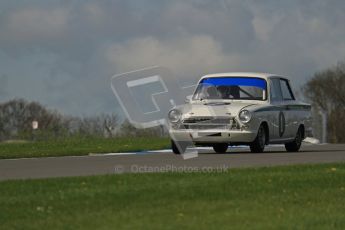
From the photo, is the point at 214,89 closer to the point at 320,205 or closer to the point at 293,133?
the point at 293,133

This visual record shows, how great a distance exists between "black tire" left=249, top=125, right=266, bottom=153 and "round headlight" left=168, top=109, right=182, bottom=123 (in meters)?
1.79

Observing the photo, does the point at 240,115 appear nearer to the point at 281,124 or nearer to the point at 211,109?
the point at 211,109

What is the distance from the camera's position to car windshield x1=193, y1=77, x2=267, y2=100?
22.0m

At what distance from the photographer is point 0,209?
10445 mm

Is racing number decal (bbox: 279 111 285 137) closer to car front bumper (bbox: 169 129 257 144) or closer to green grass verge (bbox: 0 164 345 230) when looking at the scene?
car front bumper (bbox: 169 129 257 144)

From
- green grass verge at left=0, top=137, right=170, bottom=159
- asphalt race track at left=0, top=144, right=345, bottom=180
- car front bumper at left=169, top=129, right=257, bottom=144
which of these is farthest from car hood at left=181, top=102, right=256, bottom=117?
green grass verge at left=0, top=137, right=170, bottom=159

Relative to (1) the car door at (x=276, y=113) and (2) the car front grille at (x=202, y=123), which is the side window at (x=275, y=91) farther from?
(2) the car front grille at (x=202, y=123)

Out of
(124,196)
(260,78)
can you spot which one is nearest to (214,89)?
(260,78)

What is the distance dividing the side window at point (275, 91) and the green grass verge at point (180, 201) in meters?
8.55

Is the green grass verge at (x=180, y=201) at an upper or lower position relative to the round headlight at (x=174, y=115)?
upper

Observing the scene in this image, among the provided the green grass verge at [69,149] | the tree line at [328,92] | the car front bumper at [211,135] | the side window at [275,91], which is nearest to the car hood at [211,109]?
the car front bumper at [211,135]

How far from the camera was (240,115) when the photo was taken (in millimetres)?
20703

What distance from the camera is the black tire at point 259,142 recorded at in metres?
21.3

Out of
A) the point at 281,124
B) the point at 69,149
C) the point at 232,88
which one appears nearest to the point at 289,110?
the point at 281,124
